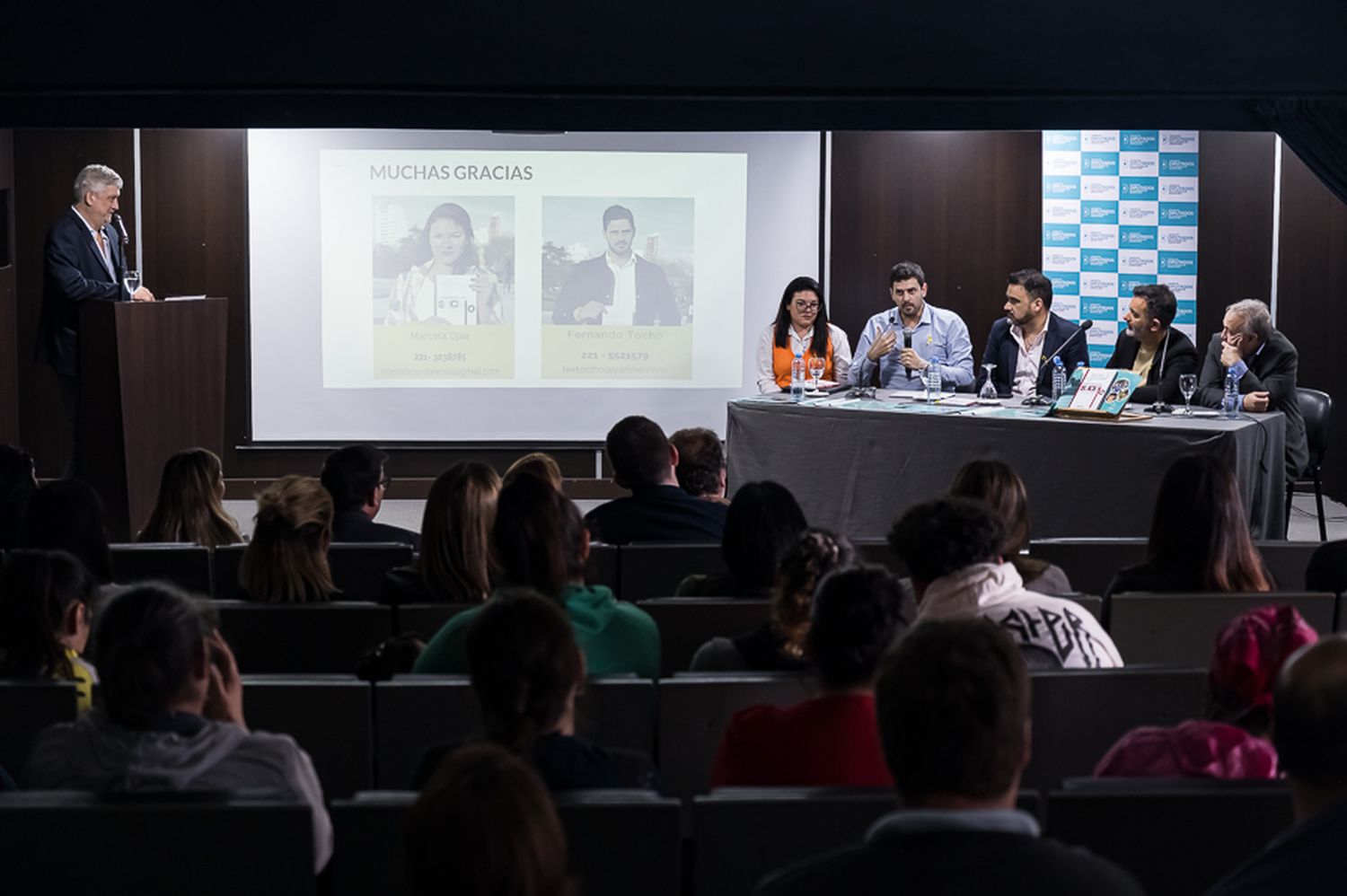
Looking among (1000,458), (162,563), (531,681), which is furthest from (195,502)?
(1000,458)

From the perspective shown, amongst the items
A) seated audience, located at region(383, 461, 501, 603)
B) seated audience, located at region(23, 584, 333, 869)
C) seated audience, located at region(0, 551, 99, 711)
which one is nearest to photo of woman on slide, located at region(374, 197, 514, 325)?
seated audience, located at region(383, 461, 501, 603)

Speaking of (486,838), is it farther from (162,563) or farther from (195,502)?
(195,502)

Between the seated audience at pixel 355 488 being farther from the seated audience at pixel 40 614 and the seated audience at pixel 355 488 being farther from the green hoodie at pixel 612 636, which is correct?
the seated audience at pixel 40 614

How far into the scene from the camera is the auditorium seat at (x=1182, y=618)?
11.9ft

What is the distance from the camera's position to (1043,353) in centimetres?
777

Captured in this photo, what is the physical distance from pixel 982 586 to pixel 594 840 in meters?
1.34

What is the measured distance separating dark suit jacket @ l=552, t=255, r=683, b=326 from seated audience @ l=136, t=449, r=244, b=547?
474cm

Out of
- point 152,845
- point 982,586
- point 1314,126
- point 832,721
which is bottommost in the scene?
point 152,845

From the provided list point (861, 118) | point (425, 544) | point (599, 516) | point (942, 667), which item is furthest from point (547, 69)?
point (942, 667)

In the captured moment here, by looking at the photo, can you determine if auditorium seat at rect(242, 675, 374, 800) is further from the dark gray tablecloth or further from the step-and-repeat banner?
the step-and-repeat banner

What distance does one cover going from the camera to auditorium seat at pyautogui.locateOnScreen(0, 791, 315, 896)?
219 centimetres

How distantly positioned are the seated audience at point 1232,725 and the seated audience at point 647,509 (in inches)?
A: 92.0

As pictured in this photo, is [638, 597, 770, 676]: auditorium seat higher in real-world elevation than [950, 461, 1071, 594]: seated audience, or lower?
lower

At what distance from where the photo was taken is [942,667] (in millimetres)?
1692
